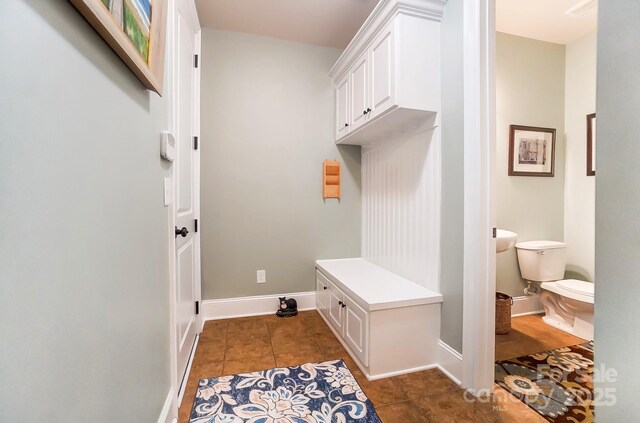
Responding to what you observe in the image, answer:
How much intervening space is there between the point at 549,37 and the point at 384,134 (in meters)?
2.08

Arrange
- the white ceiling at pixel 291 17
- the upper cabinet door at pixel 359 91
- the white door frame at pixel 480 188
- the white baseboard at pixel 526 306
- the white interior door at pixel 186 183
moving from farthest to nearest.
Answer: the white baseboard at pixel 526 306, the white ceiling at pixel 291 17, the upper cabinet door at pixel 359 91, the white interior door at pixel 186 183, the white door frame at pixel 480 188

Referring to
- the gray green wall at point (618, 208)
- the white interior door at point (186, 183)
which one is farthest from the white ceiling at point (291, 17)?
the gray green wall at point (618, 208)

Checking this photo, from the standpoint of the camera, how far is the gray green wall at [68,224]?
1.35 feet

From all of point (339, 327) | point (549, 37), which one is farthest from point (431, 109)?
point (549, 37)

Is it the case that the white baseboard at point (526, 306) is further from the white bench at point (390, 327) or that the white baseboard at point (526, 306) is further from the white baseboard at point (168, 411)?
the white baseboard at point (168, 411)

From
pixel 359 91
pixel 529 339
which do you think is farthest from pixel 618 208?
pixel 529 339

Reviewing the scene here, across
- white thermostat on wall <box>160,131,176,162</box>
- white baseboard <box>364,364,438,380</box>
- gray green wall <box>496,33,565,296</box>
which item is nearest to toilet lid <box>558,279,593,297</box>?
gray green wall <box>496,33,565,296</box>

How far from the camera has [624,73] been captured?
0.64m

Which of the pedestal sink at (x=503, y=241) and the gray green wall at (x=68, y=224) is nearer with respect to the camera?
the gray green wall at (x=68, y=224)

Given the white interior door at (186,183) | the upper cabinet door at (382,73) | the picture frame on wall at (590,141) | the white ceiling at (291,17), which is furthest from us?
the picture frame on wall at (590,141)

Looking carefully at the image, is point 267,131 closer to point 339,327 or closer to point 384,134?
point 384,134

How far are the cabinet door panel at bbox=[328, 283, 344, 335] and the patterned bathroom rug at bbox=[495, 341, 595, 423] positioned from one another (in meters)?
1.06

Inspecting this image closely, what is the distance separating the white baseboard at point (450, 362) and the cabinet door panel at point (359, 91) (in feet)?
5.66

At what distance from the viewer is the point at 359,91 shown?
2.15 meters
